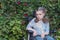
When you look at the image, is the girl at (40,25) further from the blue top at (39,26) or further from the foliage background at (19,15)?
the foliage background at (19,15)

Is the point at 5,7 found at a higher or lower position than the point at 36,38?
higher

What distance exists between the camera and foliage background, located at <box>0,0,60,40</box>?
4.37 meters

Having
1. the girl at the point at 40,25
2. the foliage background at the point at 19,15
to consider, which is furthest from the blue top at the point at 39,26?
the foliage background at the point at 19,15

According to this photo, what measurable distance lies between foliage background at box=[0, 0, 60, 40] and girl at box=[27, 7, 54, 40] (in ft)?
0.39

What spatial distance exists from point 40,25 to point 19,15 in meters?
0.40

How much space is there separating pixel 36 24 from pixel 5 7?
607mm

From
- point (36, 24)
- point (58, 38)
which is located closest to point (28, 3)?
point (36, 24)

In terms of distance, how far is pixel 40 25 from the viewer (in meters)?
4.36

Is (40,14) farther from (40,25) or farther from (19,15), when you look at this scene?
(19,15)

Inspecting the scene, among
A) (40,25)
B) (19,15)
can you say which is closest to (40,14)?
(40,25)

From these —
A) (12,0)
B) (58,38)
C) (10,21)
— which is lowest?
(58,38)

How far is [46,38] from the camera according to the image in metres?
4.32

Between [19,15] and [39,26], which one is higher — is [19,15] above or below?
above

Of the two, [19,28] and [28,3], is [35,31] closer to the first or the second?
[19,28]
